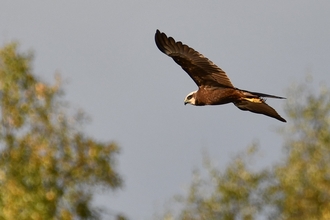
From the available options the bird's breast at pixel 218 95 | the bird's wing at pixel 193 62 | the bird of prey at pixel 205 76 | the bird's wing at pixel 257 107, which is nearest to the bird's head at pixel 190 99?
the bird of prey at pixel 205 76

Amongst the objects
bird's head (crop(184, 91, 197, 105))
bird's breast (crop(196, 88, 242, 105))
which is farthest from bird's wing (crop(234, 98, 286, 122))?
bird's head (crop(184, 91, 197, 105))

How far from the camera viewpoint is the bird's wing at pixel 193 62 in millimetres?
22016

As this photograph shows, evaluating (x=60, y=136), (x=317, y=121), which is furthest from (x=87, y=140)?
(x=317, y=121)

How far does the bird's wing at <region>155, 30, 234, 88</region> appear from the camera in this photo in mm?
22016

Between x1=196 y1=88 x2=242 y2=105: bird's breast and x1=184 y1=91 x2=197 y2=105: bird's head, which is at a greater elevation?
x1=184 y1=91 x2=197 y2=105: bird's head

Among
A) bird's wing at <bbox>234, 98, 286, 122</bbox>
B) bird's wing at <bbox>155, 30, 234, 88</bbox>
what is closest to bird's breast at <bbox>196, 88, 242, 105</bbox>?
bird's wing at <bbox>155, 30, 234, 88</bbox>

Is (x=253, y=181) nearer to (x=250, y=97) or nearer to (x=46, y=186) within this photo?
(x=250, y=97)

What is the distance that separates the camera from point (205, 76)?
22.4 metres

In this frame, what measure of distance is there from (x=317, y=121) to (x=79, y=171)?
44.3ft

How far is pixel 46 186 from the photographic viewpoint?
702 inches

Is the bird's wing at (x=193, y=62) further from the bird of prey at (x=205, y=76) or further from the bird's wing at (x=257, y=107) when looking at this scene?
the bird's wing at (x=257, y=107)

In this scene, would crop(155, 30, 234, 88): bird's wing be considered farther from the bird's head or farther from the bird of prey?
the bird's head

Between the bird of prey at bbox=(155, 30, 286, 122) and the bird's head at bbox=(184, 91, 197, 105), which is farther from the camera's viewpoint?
the bird's head at bbox=(184, 91, 197, 105)

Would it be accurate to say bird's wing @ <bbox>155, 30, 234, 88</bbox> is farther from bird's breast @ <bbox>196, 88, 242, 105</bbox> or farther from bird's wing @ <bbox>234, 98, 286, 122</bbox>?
bird's wing @ <bbox>234, 98, 286, 122</bbox>
